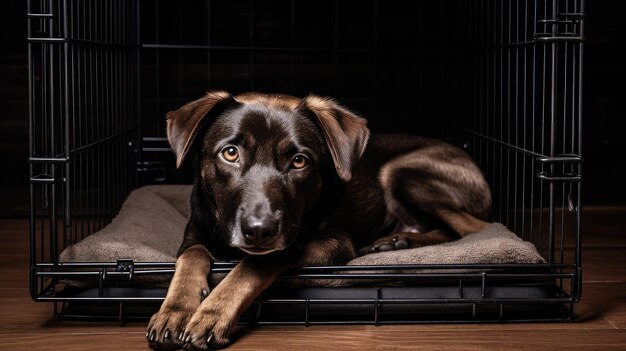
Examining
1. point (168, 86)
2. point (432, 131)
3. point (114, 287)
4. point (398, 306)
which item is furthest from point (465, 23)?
point (114, 287)

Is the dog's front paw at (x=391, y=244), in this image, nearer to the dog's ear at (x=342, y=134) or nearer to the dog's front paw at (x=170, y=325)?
the dog's ear at (x=342, y=134)

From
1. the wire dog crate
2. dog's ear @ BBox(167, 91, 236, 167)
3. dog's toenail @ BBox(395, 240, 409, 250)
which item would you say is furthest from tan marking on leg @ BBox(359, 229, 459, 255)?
dog's ear @ BBox(167, 91, 236, 167)

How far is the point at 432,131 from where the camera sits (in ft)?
16.7

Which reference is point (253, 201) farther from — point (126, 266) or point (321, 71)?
point (321, 71)

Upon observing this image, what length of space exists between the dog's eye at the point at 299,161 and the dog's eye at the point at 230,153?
0.58 ft

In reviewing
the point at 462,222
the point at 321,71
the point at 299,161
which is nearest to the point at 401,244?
the point at 462,222

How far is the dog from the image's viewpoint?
250 cm

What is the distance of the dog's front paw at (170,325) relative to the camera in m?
2.40

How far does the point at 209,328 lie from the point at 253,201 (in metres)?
0.40

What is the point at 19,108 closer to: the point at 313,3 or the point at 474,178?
the point at 313,3

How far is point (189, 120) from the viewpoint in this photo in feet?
9.15

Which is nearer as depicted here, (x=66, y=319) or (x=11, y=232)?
(x=66, y=319)

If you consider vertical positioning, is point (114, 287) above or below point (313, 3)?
below

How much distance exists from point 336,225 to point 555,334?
848 millimetres
